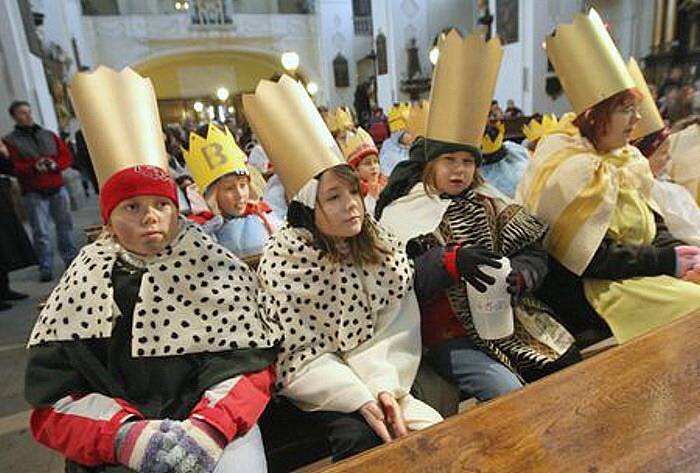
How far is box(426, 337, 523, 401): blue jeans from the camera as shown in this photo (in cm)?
148

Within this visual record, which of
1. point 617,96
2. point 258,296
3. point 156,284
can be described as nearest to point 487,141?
point 617,96

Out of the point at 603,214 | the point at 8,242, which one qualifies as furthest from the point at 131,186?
the point at 8,242

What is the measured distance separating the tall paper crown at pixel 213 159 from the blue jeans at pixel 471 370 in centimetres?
144

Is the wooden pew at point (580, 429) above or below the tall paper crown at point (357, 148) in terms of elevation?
below

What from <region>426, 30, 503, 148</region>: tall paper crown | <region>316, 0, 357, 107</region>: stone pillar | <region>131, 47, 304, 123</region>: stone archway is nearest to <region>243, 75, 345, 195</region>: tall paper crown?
<region>426, 30, 503, 148</region>: tall paper crown

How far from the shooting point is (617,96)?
1824 mm

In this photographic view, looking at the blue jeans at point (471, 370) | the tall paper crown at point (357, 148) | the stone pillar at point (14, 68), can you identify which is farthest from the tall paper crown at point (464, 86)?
the stone pillar at point (14, 68)

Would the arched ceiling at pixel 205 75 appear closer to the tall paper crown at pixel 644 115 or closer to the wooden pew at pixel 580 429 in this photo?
the tall paper crown at pixel 644 115

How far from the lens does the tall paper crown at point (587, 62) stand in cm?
182

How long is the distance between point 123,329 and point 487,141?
116 inches

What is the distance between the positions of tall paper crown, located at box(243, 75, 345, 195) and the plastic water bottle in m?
0.64

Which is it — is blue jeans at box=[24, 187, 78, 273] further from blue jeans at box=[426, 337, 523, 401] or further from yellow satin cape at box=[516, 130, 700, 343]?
yellow satin cape at box=[516, 130, 700, 343]

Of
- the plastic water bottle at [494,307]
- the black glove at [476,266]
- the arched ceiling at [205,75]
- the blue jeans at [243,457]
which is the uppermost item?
the arched ceiling at [205,75]

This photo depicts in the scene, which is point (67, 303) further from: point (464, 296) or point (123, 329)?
point (464, 296)
